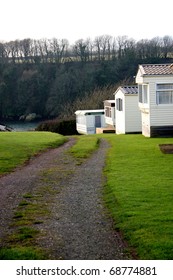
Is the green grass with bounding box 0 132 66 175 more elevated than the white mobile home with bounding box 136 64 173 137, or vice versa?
the white mobile home with bounding box 136 64 173 137

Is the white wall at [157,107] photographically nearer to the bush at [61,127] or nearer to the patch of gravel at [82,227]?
the patch of gravel at [82,227]

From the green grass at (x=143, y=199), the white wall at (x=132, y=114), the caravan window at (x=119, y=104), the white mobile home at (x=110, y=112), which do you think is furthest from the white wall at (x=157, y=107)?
the white mobile home at (x=110, y=112)

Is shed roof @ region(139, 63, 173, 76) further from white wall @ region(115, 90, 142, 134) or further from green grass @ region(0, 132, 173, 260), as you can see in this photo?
green grass @ region(0, 132, 173, 260)

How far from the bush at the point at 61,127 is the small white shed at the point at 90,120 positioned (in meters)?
A: 2.55

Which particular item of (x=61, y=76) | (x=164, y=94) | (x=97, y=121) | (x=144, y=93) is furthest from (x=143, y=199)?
(x=61, y=76)

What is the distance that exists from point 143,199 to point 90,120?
38.1 m

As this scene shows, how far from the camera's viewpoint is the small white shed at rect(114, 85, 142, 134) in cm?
3469

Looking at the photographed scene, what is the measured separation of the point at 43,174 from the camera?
638 inches

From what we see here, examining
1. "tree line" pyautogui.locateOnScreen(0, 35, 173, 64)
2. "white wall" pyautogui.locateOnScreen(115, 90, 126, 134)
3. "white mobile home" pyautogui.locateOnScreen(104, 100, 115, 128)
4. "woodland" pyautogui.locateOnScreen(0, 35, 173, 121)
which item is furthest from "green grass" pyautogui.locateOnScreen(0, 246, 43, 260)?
"tree line" pyautogui.locateOnScreen(0, 35, 173, 64)

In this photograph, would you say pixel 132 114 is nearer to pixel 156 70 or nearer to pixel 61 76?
pixel 156 70

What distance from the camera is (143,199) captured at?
1146 cm

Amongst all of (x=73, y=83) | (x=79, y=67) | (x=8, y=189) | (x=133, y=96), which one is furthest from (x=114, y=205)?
(x=79, y=67)

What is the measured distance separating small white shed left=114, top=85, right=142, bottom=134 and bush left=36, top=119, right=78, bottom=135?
15455 millimetres
